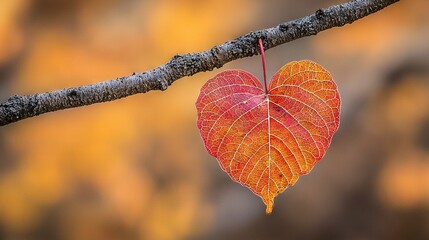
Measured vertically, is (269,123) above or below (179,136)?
above

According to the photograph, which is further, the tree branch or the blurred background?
the blurred background

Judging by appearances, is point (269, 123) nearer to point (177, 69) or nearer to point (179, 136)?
point (177, 69)

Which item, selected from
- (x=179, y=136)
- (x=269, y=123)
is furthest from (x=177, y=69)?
(x=179, y=136)

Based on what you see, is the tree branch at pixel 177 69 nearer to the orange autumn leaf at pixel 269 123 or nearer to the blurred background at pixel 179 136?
the orange autumn leaf at pixel 269 123

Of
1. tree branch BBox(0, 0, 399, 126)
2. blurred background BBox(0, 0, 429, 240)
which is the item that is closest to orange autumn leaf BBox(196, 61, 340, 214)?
tree branch BBox(0, 0, 399, 126)

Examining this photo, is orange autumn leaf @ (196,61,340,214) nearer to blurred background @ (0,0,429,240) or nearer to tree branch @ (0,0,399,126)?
tree branch @ (0,0,399,126)

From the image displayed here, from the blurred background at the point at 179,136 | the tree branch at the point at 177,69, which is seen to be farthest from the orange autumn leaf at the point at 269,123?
the blurred background at the point at 179,136
